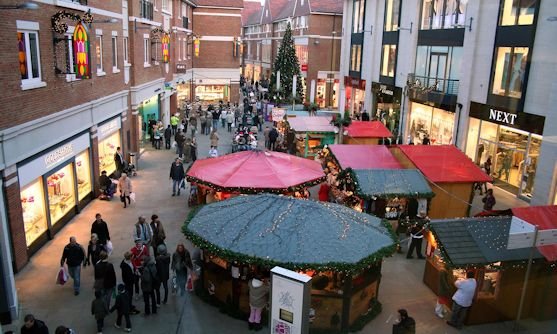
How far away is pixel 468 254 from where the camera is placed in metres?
9.62

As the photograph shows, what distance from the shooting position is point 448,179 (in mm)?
15023

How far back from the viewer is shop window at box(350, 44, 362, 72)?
1478 inches

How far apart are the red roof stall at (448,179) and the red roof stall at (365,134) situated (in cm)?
608

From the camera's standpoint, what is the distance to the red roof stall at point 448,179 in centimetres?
1512

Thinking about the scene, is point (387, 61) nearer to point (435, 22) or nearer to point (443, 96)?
point (435, 22)

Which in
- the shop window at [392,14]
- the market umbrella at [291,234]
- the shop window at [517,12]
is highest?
the shop window at [392,14]

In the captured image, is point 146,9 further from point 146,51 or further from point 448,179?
point 448,179

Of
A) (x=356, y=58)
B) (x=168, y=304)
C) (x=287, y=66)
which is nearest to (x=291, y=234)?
(x=168, y=304)

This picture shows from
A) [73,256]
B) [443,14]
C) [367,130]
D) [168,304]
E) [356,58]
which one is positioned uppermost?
[443,14]

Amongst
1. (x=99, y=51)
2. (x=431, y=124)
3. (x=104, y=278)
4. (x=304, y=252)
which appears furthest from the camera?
(x=431, y=124)

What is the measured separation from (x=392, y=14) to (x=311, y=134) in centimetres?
1294

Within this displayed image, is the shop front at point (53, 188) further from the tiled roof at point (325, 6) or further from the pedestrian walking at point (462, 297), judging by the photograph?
the tiled roof at point (325, 6)

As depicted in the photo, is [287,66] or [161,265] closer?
[161,265]

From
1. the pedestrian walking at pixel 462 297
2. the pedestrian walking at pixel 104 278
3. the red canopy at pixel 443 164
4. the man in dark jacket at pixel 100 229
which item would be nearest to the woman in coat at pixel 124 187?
the man in dark jacket at pixel 100 229
